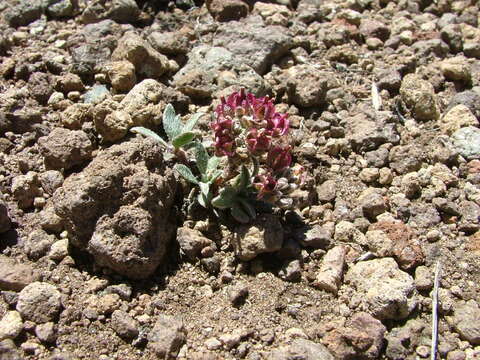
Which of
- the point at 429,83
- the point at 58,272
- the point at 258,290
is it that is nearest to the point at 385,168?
the point at 429,83

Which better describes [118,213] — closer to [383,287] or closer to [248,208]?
[248,208]

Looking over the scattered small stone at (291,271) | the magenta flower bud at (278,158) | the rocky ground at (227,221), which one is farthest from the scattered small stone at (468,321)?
the magenta flower bud at (278,158)

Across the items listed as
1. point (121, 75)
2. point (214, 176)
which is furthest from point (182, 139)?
point (121, 75)

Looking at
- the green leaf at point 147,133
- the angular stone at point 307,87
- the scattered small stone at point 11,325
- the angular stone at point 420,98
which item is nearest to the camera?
the scattered small stone at point 11,325

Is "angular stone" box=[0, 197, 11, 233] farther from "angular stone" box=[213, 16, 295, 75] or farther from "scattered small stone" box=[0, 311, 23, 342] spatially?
"angular stone" box=[213, 16, 295, 75]

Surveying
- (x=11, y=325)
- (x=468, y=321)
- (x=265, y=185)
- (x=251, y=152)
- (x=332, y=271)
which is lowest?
(x=468, y=321)

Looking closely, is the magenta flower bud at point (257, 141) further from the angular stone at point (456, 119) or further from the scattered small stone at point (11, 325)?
the angular stone at point (456, 119)

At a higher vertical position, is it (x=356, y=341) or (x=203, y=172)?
(x=203, y=172)

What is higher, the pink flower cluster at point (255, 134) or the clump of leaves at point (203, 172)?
the pink flower cluster at point (255, 134)
